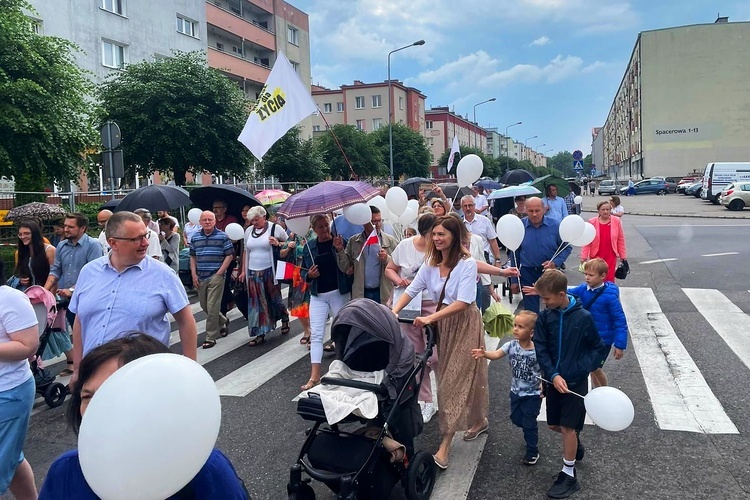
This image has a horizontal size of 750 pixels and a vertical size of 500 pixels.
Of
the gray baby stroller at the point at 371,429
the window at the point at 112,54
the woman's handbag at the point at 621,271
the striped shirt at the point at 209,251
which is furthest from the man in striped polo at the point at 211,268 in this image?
the window at the point at 112,54

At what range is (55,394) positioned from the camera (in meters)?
5.61

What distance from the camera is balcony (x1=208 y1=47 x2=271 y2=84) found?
36.3 meters

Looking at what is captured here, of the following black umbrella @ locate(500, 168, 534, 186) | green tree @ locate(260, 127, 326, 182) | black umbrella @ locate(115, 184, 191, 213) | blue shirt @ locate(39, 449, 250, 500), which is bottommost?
blue shirt @ locate(39, 449, 250, 500)

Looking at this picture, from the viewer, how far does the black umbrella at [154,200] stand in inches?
354

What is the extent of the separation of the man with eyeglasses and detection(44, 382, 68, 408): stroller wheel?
2.67 metres

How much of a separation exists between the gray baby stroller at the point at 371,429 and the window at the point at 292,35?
45.1m

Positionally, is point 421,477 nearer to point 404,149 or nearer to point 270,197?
point 270,197

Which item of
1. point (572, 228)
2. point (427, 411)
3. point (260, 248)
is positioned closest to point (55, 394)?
point (260, 248)

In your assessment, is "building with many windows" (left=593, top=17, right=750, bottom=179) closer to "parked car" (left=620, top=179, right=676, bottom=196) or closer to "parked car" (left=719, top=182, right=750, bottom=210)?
"parked car" (left=620, top=179, right=676, bottom=196)

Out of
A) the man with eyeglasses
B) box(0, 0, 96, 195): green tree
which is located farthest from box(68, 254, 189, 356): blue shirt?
box(0, 0, 96, 195): green tree

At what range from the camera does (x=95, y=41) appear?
87.5 feet

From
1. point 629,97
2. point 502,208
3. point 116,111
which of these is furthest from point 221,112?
point 629,97

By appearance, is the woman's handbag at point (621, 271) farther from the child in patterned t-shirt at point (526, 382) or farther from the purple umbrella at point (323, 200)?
the child in patterned t-shirt at point (526, 382)

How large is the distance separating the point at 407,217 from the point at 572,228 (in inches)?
112
